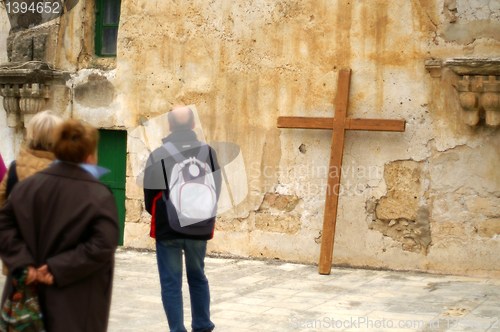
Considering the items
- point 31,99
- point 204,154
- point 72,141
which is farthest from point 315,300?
point 31,99

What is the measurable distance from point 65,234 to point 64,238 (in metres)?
0.02

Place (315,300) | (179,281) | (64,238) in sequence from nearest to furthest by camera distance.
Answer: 1. (64,238)
2. (179,281)
3. (315,300)

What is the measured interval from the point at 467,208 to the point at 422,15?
2.04 meters

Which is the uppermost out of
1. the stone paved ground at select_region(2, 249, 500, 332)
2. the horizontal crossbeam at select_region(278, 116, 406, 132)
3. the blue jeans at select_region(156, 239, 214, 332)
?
the horizontal crossbeam at select_region(278, 116, 406, 132)

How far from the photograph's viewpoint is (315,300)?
781 centimetres

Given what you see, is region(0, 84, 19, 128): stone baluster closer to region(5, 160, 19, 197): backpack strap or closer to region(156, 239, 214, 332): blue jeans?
region(156, 239, 214, 332): blue jeans

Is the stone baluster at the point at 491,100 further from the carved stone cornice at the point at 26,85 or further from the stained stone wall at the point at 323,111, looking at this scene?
the carved stone cornice at the point at 26,85

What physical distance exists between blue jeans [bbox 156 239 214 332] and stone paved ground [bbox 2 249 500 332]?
1.84 ft

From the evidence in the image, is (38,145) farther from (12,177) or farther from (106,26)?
(106,26)

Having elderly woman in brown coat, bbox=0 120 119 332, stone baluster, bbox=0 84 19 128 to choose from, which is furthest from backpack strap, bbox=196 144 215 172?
stone baluster, bbox=0 84 19 128

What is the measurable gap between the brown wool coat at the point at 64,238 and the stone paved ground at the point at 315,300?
8.60 ft

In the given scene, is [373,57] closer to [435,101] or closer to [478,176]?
[435,101]

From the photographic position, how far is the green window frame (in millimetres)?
11102

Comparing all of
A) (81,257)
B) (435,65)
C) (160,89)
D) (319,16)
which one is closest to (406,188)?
(435,65)
